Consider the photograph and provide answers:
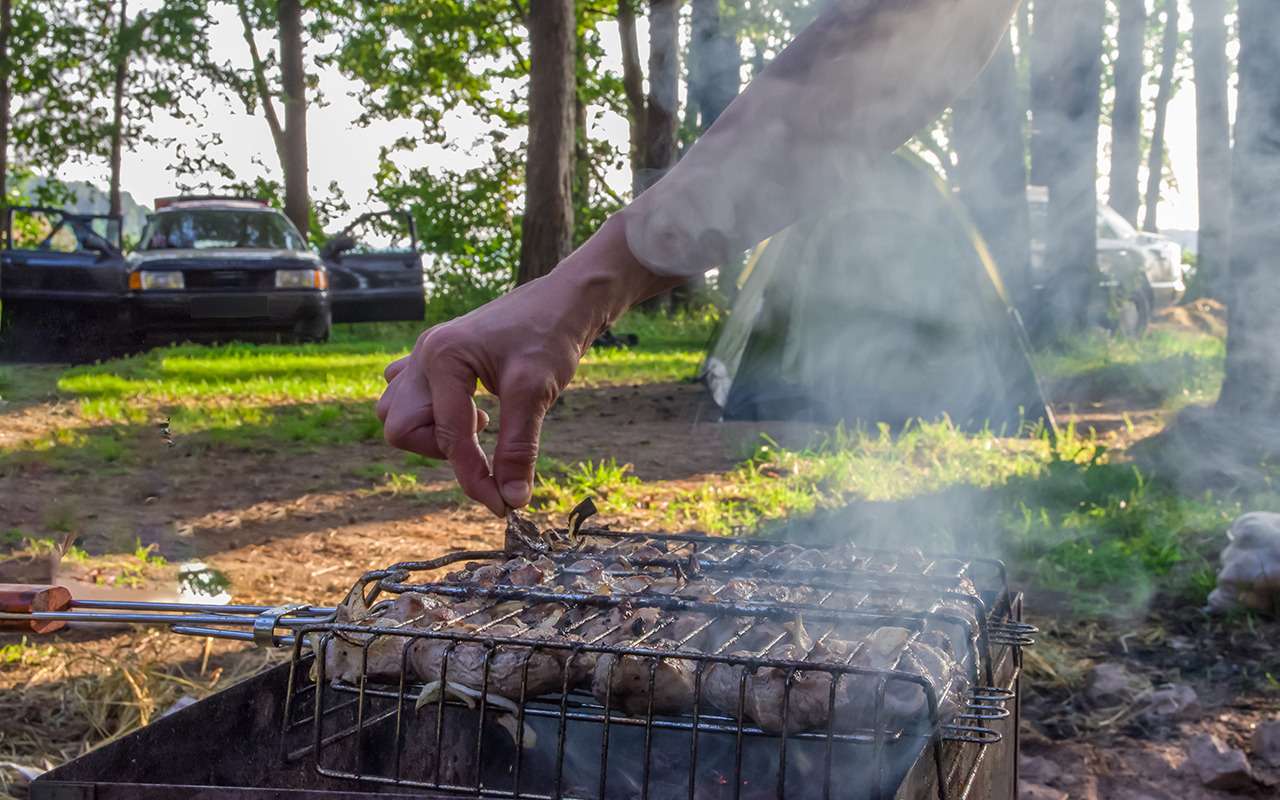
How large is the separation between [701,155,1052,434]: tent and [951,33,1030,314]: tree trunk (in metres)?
3.78

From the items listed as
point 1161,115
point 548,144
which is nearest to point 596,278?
point 548,144

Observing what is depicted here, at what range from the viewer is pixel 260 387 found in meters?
8.78

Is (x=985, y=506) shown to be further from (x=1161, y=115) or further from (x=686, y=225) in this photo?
(x=1161, y=115)

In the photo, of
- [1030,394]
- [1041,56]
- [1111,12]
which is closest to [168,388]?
[1030,394]

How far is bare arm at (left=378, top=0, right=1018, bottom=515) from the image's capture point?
1.57 meters

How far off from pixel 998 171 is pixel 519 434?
10327mm

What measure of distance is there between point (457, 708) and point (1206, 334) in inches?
570

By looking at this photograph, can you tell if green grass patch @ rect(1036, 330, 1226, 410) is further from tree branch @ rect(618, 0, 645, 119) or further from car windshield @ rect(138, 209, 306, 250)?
tree branch @ rect(618, 0, 645, 119)

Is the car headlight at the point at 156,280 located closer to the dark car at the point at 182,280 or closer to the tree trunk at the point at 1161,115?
the dark car at the point at 182,280

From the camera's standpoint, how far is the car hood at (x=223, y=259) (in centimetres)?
1234

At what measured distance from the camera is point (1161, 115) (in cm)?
4250

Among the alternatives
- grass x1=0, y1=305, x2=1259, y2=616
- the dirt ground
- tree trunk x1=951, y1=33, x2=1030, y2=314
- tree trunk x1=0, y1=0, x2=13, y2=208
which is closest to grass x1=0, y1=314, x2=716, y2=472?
grass x1=0, y1=305, x2=1259, y2=616

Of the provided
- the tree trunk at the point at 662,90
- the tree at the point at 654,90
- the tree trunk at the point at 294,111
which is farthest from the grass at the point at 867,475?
the tree trunk at the point at 294,111

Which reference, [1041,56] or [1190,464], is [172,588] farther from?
[1041,56]
